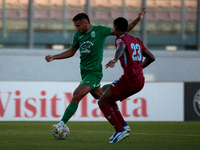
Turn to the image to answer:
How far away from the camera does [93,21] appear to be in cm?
1722

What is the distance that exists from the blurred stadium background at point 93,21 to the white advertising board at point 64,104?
191 inches

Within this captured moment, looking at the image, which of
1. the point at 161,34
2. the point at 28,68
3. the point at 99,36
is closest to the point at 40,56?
the point at 28,68

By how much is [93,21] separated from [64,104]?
18.5 feet

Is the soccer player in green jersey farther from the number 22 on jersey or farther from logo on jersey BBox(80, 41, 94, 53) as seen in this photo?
the number 22 on jersey

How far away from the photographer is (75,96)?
21.3 feet

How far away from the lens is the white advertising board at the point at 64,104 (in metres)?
12.1

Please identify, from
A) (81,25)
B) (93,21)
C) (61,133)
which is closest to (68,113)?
(61,133)

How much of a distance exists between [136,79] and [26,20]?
463 inches

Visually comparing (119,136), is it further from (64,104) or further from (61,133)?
(64,104)

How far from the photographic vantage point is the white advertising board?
12.1 m

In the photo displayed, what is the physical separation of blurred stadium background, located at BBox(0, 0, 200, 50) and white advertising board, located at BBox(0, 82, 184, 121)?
16.0 feet

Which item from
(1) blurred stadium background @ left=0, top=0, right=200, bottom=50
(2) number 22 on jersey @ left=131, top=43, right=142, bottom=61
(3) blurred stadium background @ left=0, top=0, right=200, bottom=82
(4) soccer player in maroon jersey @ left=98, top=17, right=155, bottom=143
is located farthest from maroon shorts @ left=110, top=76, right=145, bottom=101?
(1) blurred stadium background @ left=0, top=0, right=200, bottom=50

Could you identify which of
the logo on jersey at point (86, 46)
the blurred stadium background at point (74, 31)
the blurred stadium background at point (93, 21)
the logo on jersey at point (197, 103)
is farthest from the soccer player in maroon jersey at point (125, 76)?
the blurred stadium background at point (93, 21)

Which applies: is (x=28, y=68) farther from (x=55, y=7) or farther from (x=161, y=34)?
(x=161, y=34)
